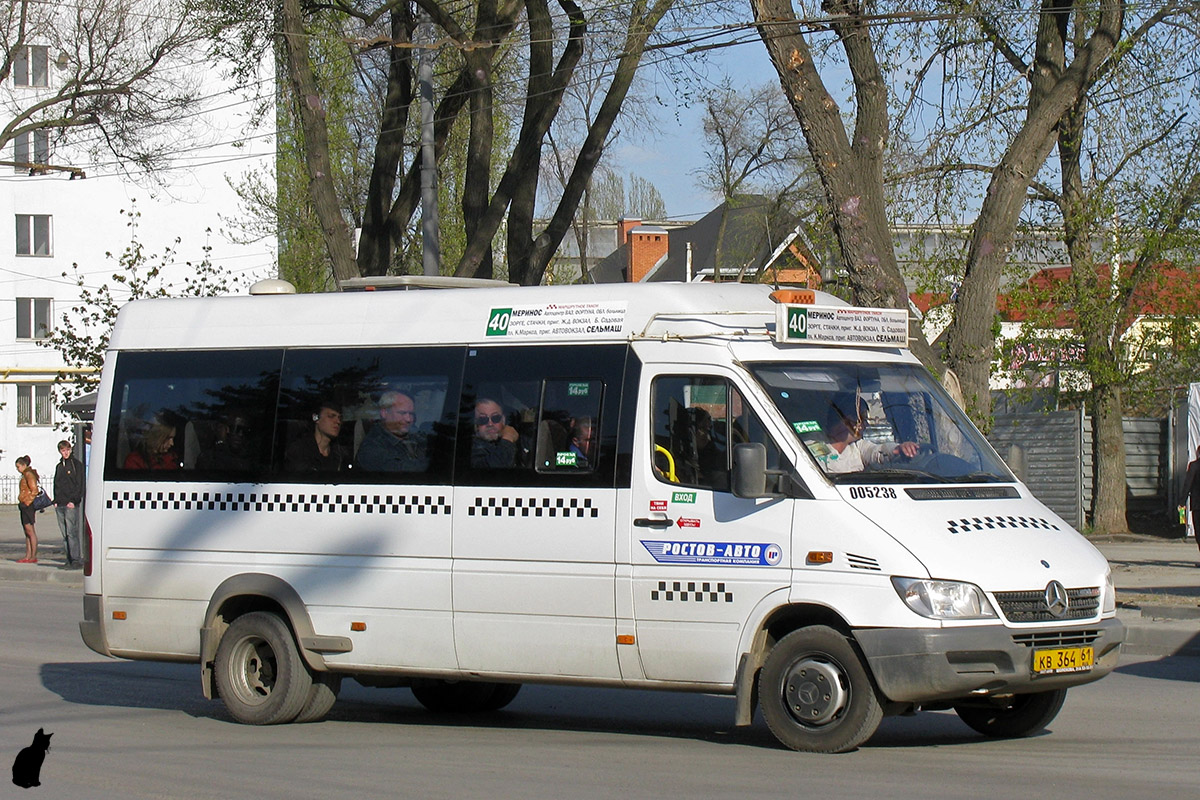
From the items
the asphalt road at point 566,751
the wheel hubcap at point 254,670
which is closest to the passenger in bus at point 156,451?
the wheel hubcap at point 254,670

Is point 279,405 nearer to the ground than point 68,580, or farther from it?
farther from it

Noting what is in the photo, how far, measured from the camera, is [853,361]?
8.65 m

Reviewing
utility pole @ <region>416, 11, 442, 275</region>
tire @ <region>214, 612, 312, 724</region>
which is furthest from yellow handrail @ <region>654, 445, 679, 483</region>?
utility pole @ <region>416, 11, 442, 275</region>

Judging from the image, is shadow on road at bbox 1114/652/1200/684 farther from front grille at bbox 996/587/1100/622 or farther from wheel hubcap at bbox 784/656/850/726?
wheel hubcap at bbox 784/656/850/726

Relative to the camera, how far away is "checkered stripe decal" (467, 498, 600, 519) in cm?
852

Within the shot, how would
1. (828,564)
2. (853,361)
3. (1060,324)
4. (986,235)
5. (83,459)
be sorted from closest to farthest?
(828,564)
(853,361)
(986,235)
(83,459)
(1060,324)

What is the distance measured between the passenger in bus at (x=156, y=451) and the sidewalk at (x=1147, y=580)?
848cm

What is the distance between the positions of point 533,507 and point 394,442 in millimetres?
1144

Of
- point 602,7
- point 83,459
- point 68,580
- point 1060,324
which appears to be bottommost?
point 68,580

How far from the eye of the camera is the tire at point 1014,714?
8.52 meters

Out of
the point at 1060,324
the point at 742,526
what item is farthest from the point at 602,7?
the point at 742,526

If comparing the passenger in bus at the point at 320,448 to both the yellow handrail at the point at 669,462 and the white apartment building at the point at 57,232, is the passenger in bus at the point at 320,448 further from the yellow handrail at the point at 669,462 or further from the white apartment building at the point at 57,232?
the white apartment building at the point at 57,232

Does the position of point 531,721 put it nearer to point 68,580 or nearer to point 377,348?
point 377,348

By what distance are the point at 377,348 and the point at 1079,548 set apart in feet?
14.4
